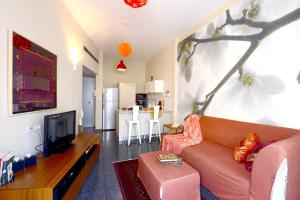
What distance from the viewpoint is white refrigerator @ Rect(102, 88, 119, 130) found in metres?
5.57

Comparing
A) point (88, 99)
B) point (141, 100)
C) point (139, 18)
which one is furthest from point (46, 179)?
point (141, 100)

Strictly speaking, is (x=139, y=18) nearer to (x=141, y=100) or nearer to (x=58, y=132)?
(x=58, y=132)

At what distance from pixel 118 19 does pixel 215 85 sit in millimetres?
2346

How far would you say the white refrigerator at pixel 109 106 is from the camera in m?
5.57

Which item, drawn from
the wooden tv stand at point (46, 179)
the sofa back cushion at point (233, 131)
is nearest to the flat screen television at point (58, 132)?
the wooden tv stand at point (46, 179)

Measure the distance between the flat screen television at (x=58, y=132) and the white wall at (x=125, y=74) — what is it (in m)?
4.09

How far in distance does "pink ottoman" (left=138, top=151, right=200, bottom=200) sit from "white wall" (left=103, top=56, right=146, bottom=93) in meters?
5.05

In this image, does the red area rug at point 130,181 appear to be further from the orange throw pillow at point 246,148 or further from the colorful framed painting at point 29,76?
the colorful framed painting at point 29,76

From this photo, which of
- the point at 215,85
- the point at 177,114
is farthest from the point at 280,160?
the point at 177,114

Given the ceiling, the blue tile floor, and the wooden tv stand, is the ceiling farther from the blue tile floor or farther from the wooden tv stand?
the blue tile floor

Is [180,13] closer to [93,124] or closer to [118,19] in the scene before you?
[118,19]

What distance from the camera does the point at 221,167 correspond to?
1728 mm

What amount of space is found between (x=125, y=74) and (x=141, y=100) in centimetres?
134

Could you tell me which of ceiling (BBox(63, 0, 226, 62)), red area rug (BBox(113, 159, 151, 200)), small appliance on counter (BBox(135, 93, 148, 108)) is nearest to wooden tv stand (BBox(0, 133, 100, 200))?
red area rug (BBox(113, 159, 151, 200))
